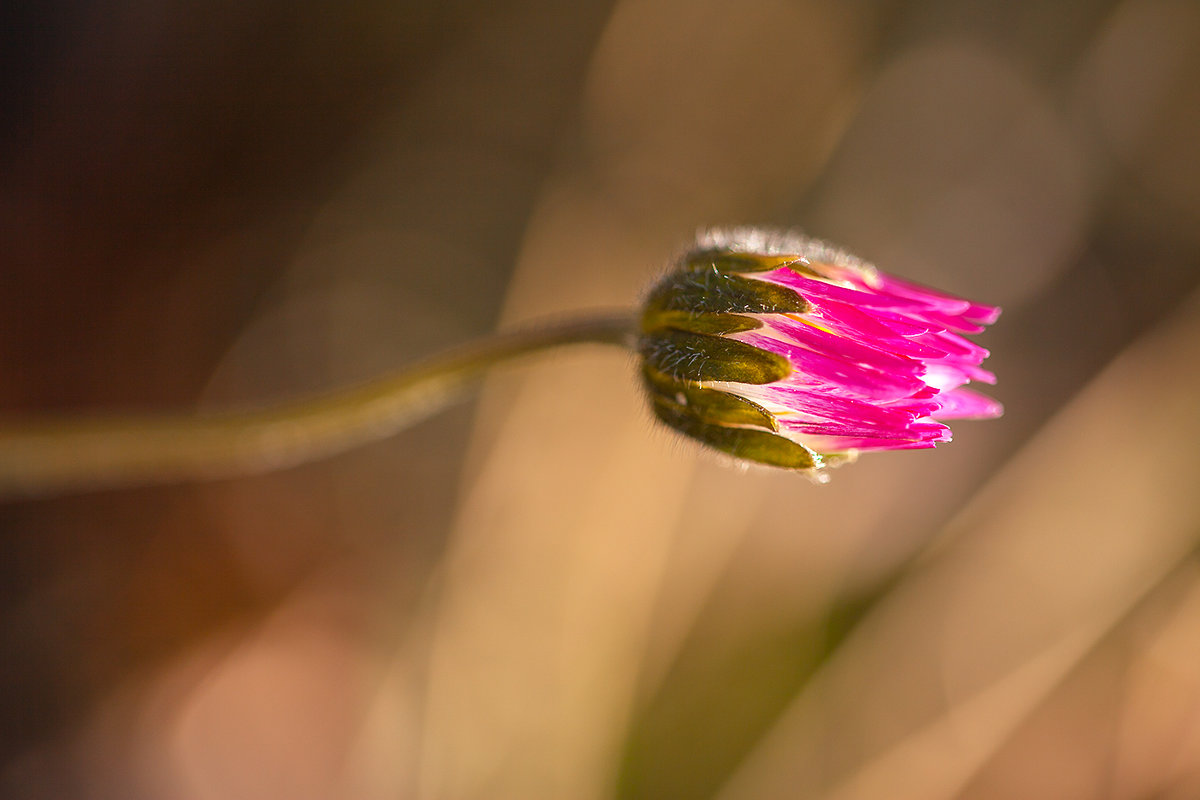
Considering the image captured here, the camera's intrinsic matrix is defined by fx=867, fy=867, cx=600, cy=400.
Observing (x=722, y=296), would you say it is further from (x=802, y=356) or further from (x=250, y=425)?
(x=250, y=425)

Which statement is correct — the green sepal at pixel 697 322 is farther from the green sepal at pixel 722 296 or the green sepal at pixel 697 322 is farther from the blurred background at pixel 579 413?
the blurred background at pixel 579 413

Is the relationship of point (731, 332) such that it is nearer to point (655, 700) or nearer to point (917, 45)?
point (655, 700)

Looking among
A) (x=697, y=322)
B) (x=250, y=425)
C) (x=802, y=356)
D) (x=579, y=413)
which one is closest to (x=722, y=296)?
(x=697, y=322)

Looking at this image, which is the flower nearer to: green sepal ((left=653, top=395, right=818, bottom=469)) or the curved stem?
green sepal ((left=653, top=395, right=818, bottom=469))

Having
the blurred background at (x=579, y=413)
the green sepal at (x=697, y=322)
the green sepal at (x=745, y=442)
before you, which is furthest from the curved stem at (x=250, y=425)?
the blurred background at (x=579, y=413)

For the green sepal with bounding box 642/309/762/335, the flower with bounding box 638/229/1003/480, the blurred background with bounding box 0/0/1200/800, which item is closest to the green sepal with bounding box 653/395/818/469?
the flower with bounding box 638/229/1003/480

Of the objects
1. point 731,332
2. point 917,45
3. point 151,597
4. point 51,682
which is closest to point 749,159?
point 917,45

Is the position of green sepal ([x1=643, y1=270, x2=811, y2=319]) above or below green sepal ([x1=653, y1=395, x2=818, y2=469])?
above
